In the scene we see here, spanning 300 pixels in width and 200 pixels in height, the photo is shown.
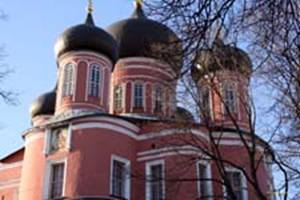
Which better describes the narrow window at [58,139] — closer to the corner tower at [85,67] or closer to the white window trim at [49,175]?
the white window trim at [49,175]

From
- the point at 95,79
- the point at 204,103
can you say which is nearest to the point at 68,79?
the point at 95,79

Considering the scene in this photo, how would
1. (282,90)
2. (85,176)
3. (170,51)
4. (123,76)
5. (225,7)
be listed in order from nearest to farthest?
(225,7), (170,51), (282,90), (85,176), (123,76)

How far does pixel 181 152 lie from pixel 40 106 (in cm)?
1082

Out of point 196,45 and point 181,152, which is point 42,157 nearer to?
point 181,152

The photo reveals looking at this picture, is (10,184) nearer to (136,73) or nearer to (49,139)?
(49,139)

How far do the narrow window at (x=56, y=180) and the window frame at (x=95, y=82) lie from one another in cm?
391

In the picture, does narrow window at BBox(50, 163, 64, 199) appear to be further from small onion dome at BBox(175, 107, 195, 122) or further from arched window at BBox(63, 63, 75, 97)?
small onion dome at BBox(175, 107, 195, 122)

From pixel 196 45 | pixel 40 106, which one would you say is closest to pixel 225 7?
pixel 196 45

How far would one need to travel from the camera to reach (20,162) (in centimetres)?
2300

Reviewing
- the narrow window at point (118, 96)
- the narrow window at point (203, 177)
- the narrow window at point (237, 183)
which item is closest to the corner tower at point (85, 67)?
the narrow window at point (118, 96)

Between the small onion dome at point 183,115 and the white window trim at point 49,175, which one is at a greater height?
the small onion dome at point 183,115

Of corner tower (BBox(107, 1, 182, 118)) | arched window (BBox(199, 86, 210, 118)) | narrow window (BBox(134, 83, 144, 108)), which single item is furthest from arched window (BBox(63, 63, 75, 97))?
arched window (BBox(199, 86, 210, 118))

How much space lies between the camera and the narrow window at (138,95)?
23641 mm

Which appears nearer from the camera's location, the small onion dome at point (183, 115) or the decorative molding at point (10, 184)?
the small onion dome at point (183, 115)
